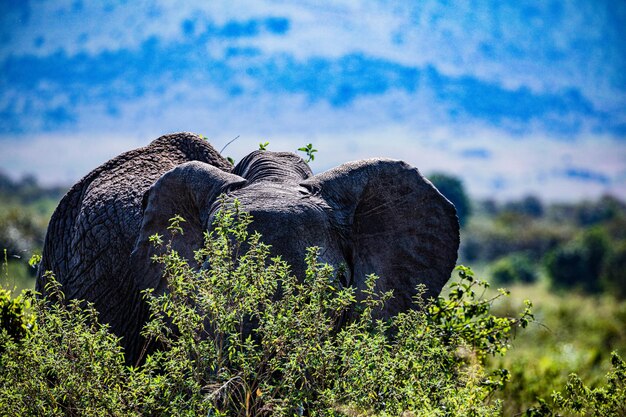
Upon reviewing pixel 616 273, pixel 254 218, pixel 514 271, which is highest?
pixel 514 271

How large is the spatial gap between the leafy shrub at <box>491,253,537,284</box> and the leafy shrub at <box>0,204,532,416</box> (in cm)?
6459

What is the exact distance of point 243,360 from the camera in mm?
5371

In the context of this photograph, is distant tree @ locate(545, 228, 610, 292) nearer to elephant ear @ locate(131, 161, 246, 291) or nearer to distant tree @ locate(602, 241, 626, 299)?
distant tree @ locate(602, 241, 626, 299)

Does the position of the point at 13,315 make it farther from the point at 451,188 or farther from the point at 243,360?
the point at 451,188

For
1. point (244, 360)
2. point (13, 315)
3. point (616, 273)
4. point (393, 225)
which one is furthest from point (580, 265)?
point (244, 360)

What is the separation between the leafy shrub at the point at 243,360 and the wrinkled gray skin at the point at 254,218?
0.61m

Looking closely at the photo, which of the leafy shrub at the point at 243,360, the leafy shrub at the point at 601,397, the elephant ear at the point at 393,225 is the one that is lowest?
the leafy shrub at the point at 243,360

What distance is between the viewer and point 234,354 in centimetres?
571

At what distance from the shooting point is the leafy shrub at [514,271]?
230 ft

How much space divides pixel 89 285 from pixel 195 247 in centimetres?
166

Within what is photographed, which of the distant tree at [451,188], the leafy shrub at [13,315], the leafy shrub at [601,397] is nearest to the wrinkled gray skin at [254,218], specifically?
the leafy shrub at [13,315]

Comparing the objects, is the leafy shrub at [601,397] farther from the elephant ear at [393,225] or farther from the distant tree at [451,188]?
the distant tree at [451,188]

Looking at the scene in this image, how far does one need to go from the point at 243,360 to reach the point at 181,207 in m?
2.20

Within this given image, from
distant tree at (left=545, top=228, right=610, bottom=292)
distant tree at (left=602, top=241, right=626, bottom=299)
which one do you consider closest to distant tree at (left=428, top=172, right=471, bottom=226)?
distant tree at (left=545, top=228, right=610, bottom=292)
